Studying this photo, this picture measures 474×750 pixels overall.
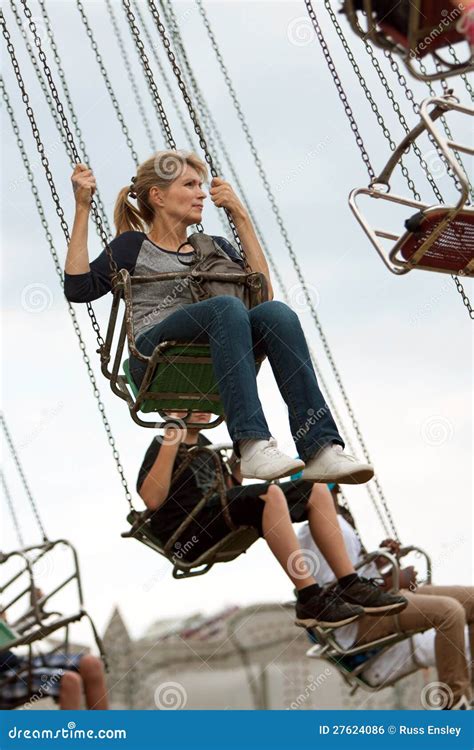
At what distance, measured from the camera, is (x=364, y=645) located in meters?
6.69

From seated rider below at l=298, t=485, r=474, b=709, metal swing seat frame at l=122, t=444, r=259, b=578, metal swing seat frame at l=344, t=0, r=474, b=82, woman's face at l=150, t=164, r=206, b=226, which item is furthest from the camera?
seated rider below at l=298, t=485, r=474, b=709

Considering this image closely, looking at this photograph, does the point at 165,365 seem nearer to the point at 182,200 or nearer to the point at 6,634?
the point at 182,200

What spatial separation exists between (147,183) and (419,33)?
156cm

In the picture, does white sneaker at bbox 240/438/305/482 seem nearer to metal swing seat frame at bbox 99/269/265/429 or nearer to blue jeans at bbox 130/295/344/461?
blue jeans at bbox 130/295/344/461

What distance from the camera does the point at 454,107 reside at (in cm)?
482

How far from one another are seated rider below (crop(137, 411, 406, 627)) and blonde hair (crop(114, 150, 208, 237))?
0.87m

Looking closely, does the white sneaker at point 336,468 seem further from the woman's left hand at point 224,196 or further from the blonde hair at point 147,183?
the blonde hair at point 147,183

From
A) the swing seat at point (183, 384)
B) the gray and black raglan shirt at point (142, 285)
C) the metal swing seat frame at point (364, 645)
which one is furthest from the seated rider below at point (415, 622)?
the gray and black raglan shirt at point (142, 285)

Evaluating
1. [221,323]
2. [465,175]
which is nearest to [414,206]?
[465,175]

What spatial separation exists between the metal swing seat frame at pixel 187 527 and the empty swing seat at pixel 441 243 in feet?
4.42

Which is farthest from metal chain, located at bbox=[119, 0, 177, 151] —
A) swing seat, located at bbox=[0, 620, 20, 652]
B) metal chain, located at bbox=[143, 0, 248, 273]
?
swing seat, located at bbox=[0, 620, 20, 652]

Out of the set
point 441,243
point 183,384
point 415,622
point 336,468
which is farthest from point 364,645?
point 441,243

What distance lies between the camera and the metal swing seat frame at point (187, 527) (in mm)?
5793

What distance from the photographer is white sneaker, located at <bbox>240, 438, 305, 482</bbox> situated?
442cm
